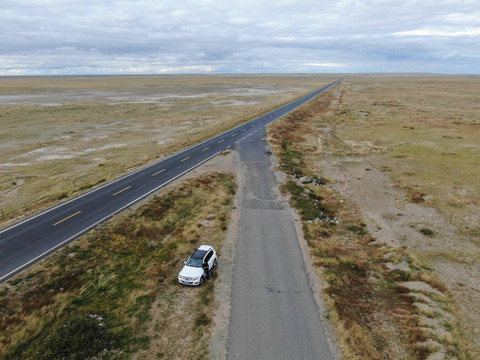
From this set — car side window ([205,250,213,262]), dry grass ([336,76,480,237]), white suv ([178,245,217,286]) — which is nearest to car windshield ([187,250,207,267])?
white suv ([178,245,217,286])

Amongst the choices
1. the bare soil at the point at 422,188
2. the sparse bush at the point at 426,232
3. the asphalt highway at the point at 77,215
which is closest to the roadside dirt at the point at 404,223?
the bare soil at the point at 422,188

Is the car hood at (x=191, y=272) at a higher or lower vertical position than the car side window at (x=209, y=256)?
lower

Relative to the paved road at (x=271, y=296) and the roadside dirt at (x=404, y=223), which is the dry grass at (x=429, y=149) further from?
the paved road at (x=271, y=296)

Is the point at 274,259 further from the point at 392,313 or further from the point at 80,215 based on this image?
the point at 80,215

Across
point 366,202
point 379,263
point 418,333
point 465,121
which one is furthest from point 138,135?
point 465,121

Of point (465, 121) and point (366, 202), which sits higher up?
point (465, 121)

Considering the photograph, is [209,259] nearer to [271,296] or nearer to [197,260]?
[197,260]
